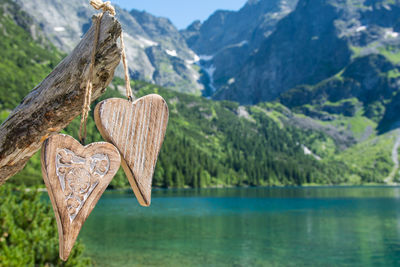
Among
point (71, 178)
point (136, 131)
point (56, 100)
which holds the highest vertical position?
point (56, 100)

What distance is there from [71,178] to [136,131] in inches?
19.7

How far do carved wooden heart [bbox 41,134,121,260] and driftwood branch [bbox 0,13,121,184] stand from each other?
1.15 feet

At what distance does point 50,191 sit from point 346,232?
52517 millimetres

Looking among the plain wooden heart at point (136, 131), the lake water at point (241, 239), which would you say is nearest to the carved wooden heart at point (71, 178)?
the plain wooden heart at point (136, 131)

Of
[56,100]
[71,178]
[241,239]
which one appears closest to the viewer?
[71,178]

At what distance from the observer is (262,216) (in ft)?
213

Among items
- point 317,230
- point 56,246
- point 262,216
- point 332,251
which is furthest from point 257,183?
point 56,246

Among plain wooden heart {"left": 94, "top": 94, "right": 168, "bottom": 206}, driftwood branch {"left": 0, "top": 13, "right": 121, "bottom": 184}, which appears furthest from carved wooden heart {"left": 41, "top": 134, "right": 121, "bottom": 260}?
driftwood branch {"left": 0, "top": 13, "right": 121, "bottom": 184}

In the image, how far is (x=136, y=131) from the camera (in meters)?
2.39

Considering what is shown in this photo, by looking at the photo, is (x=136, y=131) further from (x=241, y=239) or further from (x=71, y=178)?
(x=241, y=239)

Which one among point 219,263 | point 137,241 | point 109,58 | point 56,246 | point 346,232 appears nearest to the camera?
point 109,58

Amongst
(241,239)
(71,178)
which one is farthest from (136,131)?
(241,239)

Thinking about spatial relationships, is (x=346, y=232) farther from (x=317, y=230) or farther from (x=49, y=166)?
(x=49, y=166)

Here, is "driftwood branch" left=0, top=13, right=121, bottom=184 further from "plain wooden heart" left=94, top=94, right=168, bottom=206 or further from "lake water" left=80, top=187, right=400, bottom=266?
"lake water" left=80, top=187, right=400, bottom=266
